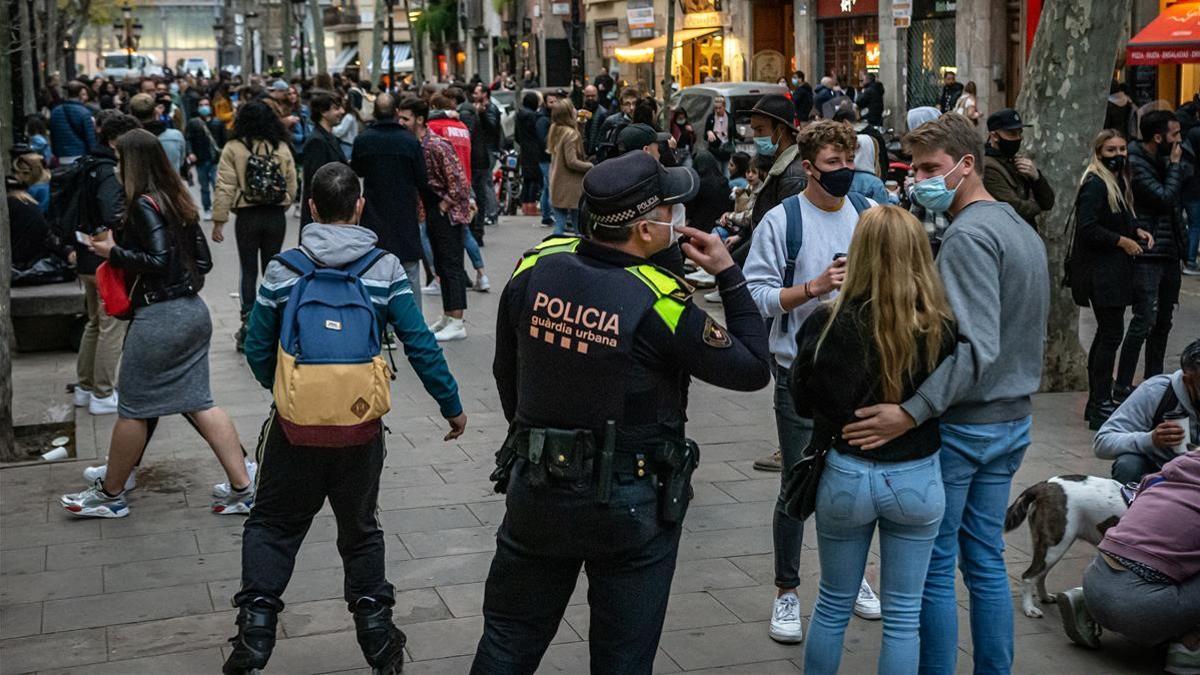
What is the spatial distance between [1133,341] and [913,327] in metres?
5.62

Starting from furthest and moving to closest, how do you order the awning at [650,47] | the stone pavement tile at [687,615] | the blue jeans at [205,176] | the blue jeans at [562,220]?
1. the awning at [650,47]
2. the blue jeans at [205,176]
3. the blue jeans at [562,220]
4. the stone pavement tile at [687,615]

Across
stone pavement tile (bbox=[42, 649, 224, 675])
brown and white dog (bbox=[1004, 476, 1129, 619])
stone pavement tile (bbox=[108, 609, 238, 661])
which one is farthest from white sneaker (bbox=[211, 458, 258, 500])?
brown and white dog (bbox=[1004, 476, 1129, 619])

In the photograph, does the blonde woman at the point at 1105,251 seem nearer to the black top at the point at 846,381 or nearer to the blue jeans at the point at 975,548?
the blue jeans at the point at 975,548

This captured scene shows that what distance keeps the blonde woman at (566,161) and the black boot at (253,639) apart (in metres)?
8.70

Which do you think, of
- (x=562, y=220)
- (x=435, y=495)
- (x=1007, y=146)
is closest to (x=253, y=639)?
(x=435, y=495)

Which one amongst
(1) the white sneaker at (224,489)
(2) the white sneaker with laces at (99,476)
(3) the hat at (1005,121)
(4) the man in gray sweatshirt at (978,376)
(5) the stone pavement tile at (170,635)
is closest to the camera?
(4) the man in gray sweatshirt at (978,376)

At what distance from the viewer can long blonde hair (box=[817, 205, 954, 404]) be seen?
413 centimetres

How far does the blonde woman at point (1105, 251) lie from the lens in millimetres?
8805

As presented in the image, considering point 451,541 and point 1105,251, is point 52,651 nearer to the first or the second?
point 451,541

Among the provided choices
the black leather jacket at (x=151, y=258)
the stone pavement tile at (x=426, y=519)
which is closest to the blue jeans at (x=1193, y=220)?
the stone pavement tile at (x=426, y=519)

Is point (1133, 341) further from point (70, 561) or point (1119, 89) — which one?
point (1119, 89)

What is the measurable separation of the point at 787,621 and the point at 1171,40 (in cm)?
1717

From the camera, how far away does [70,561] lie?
6.55 metres

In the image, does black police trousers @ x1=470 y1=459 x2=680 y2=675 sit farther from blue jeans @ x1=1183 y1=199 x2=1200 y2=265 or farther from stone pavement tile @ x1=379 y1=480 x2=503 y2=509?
blue jeans @ x1=1183 y1=199 x2=1200 y2=265
